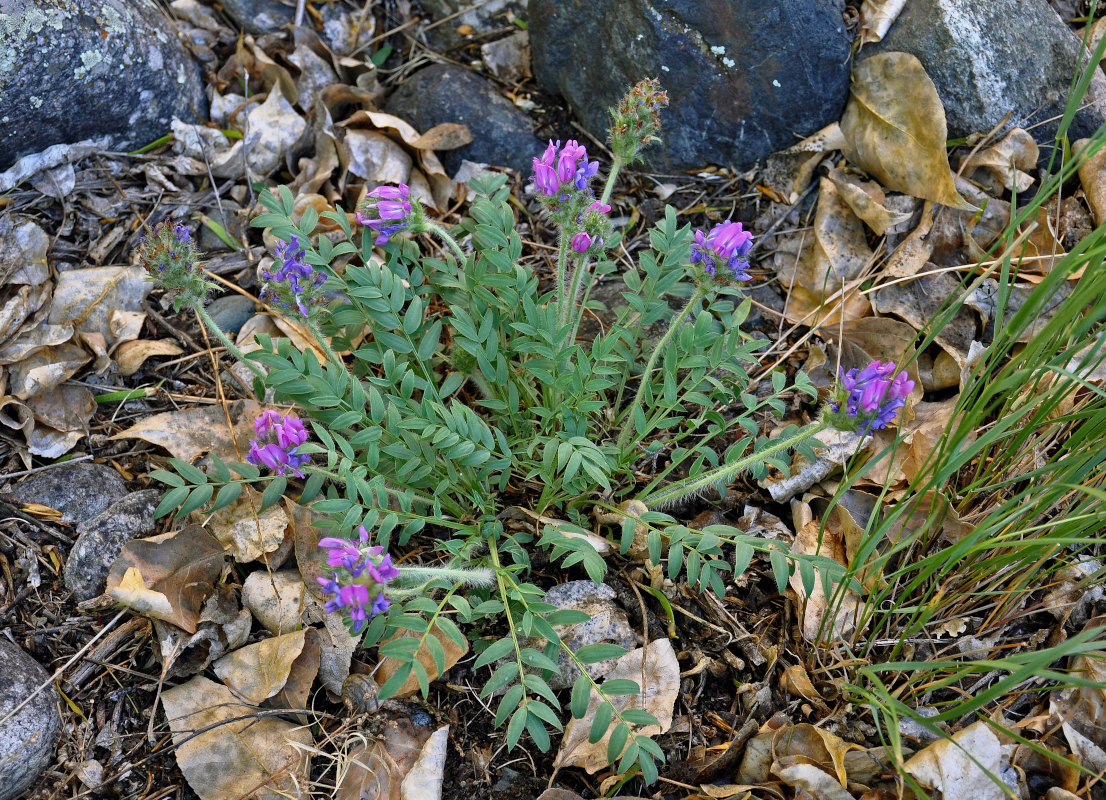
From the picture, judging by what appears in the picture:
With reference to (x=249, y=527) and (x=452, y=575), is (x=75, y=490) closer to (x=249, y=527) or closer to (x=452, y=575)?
(x=249, y=527)

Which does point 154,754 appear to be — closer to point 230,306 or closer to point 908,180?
point 230,306

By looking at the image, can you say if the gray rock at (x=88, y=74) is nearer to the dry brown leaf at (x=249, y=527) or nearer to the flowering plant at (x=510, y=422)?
the flowering plant at (x=510, y=422)

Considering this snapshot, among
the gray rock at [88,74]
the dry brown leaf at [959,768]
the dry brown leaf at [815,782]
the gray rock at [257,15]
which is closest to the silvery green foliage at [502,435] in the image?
the dry brown leaf at [815,782]

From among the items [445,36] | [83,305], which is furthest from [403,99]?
[83,305]

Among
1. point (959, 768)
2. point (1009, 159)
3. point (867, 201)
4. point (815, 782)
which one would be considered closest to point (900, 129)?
point (867, 201)

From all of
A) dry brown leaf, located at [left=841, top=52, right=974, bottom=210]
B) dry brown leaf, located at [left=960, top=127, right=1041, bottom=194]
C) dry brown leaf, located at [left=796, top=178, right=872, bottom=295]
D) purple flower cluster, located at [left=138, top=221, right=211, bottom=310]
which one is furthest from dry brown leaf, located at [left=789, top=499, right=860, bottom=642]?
purple flower cluster, located at [left=138, top=221, right=211, bottom=310]

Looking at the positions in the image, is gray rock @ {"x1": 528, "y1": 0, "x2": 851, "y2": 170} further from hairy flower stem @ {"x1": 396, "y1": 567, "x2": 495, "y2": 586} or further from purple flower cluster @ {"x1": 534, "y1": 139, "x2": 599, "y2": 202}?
hairy flower stem @ {"x1": 396, "y1": 567, "x2": 495, "y2": 586}
